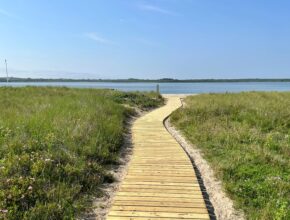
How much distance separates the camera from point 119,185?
6133 mm

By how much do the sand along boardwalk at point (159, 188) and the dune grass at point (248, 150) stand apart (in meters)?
0.68

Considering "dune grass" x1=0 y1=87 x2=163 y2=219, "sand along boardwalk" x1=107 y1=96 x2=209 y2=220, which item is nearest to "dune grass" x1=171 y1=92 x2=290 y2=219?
"sand along boardwalk" x1=107 y1=96 x2=209 y2=220

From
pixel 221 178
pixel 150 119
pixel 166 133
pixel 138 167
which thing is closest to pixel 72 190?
pixel 138 167

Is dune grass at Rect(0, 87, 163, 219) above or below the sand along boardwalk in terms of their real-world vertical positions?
above

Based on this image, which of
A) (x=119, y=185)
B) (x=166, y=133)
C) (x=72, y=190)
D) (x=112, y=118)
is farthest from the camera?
(x=112, y=118)

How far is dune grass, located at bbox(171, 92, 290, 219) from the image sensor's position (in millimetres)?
5416

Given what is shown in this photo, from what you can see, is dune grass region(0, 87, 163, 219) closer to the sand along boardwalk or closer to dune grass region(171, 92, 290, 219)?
the sand along boardwalk

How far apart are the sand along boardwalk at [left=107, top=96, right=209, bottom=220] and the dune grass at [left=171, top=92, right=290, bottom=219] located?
676mm

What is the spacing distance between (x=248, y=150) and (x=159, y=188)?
3.64 metres

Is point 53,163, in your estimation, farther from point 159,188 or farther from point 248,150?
point 248,150

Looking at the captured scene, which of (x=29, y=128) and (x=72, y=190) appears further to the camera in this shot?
(x=29, y=128)

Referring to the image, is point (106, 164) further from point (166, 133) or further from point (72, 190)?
point (166, 133)

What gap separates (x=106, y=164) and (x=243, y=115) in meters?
8.50

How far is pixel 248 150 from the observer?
8.52 meters
